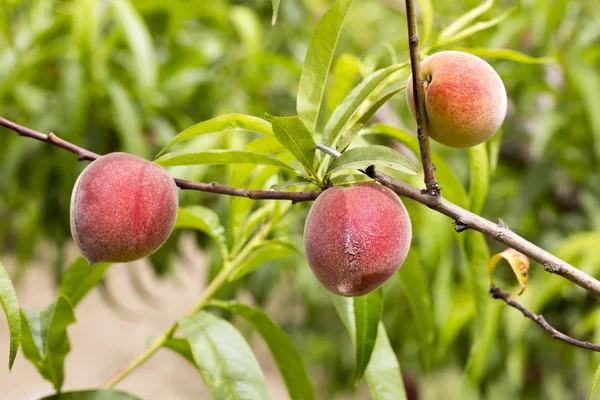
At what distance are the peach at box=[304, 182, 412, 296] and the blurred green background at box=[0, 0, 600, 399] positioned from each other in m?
0.46

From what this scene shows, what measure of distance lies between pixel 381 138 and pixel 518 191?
0.77ft

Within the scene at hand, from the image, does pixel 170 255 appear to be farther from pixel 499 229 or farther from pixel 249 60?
pixel 499 229

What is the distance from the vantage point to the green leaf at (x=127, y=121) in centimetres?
89

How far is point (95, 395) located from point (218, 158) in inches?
8.8

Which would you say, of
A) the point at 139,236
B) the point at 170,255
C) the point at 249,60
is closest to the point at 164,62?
the point at 249,60

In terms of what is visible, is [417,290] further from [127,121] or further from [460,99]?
[127,121]

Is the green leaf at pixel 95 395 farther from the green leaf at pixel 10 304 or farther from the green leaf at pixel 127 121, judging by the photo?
the green leaf at pixel 127 121

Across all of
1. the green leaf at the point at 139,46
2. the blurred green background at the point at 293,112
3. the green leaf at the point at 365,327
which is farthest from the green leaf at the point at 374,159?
the green leaf at the point at 139,46

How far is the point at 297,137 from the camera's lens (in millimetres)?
339

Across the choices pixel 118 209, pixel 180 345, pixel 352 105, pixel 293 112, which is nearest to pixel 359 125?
pixel 352 105

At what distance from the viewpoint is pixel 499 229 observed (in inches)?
12.5

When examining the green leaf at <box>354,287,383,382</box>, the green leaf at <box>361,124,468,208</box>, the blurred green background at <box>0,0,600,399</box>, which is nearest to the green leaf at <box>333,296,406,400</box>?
the green leaf at <box>354,287,383,382</box>

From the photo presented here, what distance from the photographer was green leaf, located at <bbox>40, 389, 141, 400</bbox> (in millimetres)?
468

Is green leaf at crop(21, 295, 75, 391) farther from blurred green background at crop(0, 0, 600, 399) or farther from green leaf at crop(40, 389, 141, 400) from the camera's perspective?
blurred green background at crop(0, 0, 600, 399)
